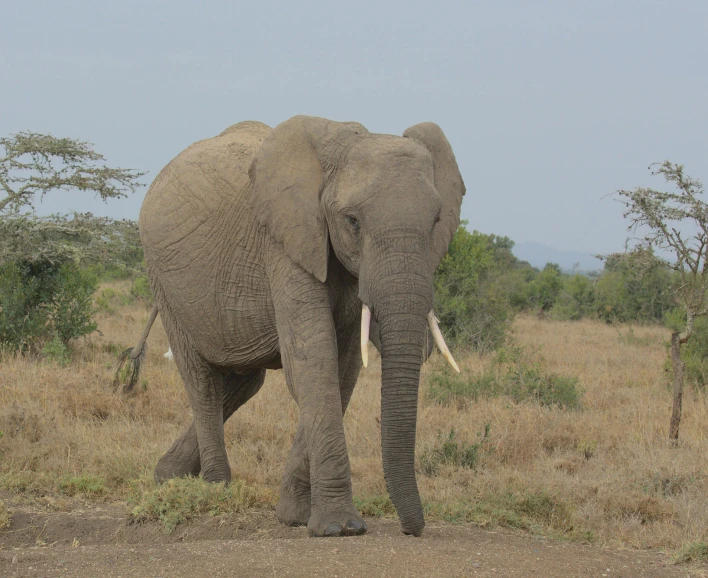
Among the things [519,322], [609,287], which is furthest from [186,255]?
[609,287]

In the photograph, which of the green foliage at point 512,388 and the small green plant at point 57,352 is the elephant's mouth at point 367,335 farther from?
the small green plant at point 57,352

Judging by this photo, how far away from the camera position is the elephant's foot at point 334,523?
16.3 ft

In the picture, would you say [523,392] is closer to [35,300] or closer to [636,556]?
[636,556]

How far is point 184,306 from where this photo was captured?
238 inches

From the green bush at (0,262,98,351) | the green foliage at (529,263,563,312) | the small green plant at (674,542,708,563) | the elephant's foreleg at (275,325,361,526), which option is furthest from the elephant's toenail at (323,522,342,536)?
the green foliage at (529,263,563,312)

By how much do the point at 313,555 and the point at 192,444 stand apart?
103 inches

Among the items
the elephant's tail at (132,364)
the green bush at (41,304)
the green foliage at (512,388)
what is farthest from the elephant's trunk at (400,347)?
the green bush at (41,304)

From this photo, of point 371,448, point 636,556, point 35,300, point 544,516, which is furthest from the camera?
point 35,300

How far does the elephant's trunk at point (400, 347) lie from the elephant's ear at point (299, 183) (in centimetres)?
48

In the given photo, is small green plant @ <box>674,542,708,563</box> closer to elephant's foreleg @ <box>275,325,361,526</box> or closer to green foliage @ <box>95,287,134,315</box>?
elephant's foreleg @ <box>275,325,361,526</box>

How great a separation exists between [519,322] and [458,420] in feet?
43.9

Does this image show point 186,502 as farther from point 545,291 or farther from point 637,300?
point 545,291

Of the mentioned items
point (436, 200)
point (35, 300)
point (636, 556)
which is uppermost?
point (436, 200)

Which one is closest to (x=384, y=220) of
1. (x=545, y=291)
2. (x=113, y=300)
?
(x=113, y=300)
